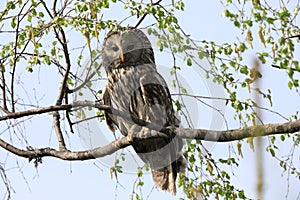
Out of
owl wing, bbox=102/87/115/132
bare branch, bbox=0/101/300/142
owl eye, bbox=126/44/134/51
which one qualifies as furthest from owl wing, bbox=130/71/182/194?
bare branch, bbox=0/101/300/142

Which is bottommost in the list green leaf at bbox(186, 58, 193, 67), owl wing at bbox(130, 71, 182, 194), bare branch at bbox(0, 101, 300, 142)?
bare branch at bbox(0, 101, 300, 142)

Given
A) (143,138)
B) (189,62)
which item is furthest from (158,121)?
(189,62)

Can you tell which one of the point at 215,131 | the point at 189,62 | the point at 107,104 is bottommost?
the point at 215,131

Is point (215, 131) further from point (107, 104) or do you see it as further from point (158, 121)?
point (107, 104)

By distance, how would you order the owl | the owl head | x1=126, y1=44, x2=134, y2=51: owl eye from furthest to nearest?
x1=126, y1=44, x2=134, y2=51: owl eye, the owl head, the owl

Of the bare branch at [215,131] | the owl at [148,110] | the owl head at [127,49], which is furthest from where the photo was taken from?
the owl head at [127,49]

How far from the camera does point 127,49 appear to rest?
5.02m

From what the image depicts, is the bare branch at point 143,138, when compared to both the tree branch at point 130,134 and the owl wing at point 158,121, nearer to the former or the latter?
the tree branch at point 130,134

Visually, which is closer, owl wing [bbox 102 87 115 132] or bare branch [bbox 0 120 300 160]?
bare branch [bbox 0 120 300 160]

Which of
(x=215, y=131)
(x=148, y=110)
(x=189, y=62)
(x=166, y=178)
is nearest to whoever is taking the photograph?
(x=215, y=131)

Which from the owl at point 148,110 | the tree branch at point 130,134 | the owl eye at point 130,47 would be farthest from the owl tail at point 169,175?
the owl eye at point 130,47

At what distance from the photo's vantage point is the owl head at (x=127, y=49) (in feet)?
16.1

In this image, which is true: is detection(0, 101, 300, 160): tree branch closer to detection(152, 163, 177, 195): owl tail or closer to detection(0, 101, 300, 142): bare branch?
detection(0, 101, 300, 142): bare branch

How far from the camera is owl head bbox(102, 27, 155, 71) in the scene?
491 centimetres
